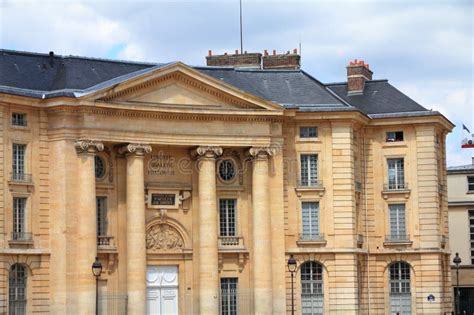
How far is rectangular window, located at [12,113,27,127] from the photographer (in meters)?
60.6

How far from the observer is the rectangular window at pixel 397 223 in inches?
2776

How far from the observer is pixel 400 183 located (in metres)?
70.9

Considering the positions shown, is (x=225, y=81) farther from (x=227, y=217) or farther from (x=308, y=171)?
(x=227, y=217)

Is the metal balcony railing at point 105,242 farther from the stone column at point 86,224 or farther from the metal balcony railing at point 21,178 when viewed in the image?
the metal balcony railing at point 21,178

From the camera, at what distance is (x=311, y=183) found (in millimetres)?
68688

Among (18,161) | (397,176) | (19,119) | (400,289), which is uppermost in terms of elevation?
(19,119)

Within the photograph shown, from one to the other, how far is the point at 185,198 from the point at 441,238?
1483 centimetres

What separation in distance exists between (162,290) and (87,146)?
351 inches

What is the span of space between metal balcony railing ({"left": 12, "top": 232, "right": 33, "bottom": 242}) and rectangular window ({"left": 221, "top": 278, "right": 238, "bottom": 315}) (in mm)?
10933

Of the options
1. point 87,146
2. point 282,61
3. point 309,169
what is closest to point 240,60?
point 282,61

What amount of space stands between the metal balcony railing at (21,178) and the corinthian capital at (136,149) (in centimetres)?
492

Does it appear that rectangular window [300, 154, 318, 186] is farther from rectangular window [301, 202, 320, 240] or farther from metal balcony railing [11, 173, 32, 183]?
metal balcony railing [11, 173, 32, 183]

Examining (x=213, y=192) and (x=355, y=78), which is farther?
(x=355, y=78)

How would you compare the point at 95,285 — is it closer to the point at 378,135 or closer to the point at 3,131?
the point at 3,131
